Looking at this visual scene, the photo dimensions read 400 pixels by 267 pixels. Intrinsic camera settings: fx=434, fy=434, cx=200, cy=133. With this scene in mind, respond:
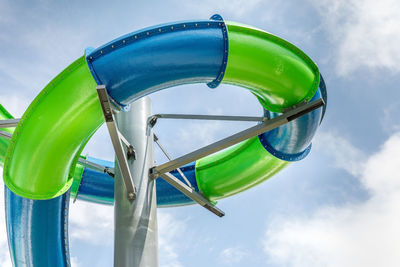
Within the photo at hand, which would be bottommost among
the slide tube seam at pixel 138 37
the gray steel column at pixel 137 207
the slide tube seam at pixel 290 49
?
the gray steel column at pixel 137 207

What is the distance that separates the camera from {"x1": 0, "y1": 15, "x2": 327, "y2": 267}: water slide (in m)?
5.30

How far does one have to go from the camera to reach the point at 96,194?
321 inches

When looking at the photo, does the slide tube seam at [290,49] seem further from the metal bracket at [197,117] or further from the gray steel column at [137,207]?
the gray steel column at [137,207]

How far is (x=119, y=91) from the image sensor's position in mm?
5340

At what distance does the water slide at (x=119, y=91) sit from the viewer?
5.30 meters

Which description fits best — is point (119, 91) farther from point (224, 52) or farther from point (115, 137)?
point (224, 52)

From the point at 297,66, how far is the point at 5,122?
13.9 ft

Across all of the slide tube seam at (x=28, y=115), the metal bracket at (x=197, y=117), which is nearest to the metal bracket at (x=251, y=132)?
the metal bracket at (x=197, y=117)

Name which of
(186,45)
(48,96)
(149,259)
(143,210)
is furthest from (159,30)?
(149,259)

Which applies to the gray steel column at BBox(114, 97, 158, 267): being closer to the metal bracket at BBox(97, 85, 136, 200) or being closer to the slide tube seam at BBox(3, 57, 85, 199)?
the metal bracket at BBox(97, 85, 136, 200)

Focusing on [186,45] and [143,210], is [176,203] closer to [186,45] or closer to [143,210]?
[143,210]

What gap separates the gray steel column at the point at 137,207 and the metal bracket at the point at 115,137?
0.58ft

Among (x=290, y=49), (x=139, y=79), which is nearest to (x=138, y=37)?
(x=139, y=79)

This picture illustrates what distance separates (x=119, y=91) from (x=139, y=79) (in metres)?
0.29
